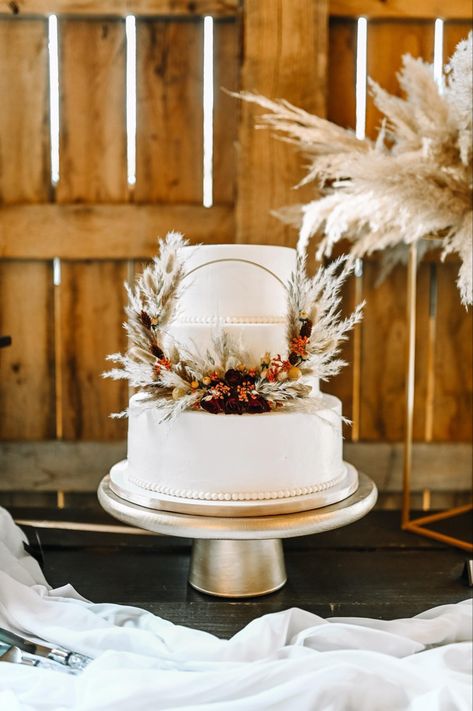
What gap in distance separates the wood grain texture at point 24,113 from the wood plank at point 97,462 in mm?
745

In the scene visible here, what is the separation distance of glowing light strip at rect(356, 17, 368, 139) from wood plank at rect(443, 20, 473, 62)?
0.76 ft

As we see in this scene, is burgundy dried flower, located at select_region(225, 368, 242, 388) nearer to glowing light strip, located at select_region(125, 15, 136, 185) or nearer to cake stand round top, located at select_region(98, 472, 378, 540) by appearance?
cake stand round top, located at select_region(98, 472, 378, 540)

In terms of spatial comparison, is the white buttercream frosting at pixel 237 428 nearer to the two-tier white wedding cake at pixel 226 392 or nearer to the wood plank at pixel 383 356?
the two-tier white wedding cake at pixel 226 392

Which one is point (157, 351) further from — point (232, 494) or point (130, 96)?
point (130, 96)

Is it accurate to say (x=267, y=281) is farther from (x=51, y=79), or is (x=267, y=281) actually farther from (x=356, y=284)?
(x=51, y=79)

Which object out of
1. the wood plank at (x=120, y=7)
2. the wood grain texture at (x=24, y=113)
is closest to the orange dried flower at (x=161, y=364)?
the wood grain texture at (x=24, y=113)

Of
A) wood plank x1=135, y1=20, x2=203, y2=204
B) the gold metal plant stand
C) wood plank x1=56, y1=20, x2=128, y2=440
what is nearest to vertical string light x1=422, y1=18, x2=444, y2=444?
the gold metal plant stand

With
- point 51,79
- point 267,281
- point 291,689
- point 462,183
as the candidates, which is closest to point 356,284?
point 462,183

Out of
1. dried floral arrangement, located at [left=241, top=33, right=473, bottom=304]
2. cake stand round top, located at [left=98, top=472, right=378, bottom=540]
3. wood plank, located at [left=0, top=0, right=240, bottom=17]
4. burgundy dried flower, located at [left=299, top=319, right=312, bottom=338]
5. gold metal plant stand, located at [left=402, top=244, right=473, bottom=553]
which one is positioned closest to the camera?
cake stand round top, located at [left=98, top=472, right=378, bottom=540]

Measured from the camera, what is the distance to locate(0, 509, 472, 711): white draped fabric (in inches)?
38.7

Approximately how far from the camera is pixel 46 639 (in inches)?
47.1

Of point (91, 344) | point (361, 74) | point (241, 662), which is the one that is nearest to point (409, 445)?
point (241, 662)

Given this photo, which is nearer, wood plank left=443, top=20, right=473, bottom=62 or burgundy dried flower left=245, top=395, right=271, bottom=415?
burgundy dried flower left=245, top=395, right=271, bottom=415

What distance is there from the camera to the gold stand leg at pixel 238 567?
4.51 feet
